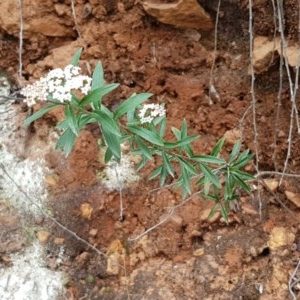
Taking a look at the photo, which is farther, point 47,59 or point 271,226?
point 47,59

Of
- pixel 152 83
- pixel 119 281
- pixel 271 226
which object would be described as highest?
pixel 152 83

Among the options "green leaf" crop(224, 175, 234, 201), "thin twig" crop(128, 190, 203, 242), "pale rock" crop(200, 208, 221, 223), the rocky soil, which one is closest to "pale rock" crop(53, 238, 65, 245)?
the rocky soil

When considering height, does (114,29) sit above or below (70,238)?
above

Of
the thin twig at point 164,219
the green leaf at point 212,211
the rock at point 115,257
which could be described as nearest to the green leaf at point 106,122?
the green leaf at point 212,211

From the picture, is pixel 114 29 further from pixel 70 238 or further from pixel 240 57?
pixel 70 238

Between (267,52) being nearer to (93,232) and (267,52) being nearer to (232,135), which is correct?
(232,135)

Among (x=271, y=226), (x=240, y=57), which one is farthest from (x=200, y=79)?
(x=271, y=226)

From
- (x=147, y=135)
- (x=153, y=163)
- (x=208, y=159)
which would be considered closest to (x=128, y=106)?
(x=147, y=135)

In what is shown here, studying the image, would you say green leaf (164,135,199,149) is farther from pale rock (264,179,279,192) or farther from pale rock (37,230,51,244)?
pale rock (37,230,51,244)
